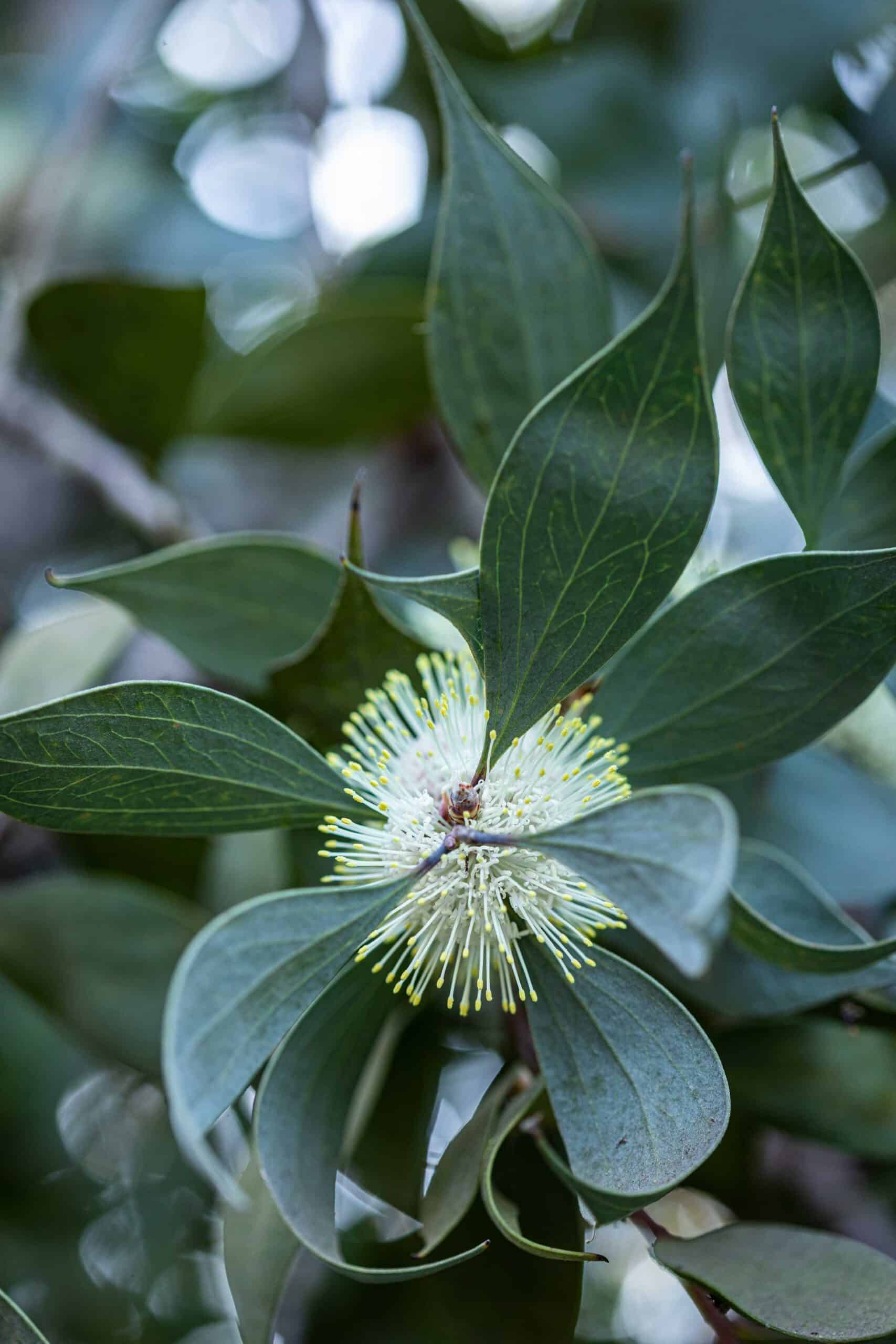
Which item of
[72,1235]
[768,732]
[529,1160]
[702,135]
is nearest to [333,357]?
[702,135]

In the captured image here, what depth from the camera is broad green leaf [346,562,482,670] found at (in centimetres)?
46

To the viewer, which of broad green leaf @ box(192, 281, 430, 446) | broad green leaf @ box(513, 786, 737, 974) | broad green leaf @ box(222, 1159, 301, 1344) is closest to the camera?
broad green leaf @ box(513, 786, 737, 974)

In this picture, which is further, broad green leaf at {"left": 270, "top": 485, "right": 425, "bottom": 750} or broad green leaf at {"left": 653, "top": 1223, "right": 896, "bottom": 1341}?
broad green leaf at {"left": 270, "top": 485, "right": 425, "bottom": 750}

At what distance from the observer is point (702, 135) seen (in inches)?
48.3

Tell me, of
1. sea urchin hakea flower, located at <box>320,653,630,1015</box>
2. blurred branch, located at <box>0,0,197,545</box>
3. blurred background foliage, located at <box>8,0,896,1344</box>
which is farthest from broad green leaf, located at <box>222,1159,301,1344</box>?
blurred branch, located at <box>0,0,197,545</box>

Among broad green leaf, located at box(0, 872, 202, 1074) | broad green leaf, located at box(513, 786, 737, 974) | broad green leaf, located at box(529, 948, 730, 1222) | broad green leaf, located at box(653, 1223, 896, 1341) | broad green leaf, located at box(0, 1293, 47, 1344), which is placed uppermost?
broad green leaf, located at box(513, 786, 737, 974)

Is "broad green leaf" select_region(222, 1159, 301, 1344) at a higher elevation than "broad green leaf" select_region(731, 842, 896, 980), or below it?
below

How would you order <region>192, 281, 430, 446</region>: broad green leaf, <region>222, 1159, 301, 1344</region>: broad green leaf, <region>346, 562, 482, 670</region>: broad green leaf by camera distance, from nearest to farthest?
<region>346, 562, 482, 670</region>: broad green leaf → <region>222, 1159, 301, 1344</region>: broad green leaf → <region>192, 281, 430, 446</region>: broad green leaf

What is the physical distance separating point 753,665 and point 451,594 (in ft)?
0.62

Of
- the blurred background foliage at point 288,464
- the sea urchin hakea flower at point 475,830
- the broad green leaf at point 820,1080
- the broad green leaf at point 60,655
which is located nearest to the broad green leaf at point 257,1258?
the blurred background foliage at point 288,464

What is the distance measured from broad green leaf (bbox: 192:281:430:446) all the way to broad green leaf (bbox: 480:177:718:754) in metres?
0.62

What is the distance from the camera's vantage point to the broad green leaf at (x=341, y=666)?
2.05ft

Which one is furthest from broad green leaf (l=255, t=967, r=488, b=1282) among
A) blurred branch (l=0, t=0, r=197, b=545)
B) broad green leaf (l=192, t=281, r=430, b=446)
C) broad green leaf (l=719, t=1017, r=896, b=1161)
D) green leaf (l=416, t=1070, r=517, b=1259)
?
broad green leaf (l=192, t=281, r=430, b=446)

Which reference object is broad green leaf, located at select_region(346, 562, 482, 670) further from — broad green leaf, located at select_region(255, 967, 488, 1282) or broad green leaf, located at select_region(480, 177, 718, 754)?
broad green leaf, located at select_region(255, 967, 488, 1282)
